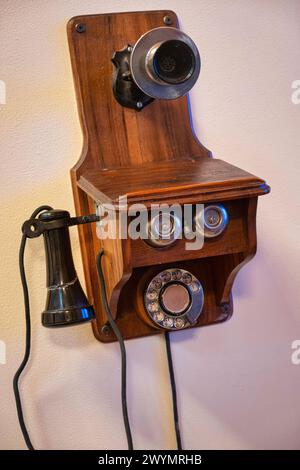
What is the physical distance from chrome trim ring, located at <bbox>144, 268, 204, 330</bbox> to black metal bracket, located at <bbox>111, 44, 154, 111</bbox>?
0.31 meters

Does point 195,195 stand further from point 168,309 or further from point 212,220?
point 168,309

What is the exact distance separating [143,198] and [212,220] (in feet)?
0.43

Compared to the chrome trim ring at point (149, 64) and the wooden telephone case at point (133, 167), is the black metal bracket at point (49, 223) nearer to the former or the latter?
the wooden telephone case at point (133, 167)

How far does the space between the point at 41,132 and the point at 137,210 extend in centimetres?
31

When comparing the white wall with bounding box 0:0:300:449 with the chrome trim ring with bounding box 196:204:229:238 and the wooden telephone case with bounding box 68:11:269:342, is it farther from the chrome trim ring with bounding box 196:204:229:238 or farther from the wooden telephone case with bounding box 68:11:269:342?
the chrome trim ring with bounding box 196:204:229:238

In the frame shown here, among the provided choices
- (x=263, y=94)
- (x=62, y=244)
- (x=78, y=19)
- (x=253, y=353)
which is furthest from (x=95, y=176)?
(x=253, y=353)

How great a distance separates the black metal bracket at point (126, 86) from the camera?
0.93m

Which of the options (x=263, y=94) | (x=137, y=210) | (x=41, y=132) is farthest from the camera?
(x=263, y=94)

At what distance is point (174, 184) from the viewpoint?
0.80m

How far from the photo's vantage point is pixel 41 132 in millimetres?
964

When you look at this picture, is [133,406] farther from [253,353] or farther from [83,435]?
[253,353]

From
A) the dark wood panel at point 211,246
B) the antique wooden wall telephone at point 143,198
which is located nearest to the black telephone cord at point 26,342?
the antique wooden wall telephone at point 143,198

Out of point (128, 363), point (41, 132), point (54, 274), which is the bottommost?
point (128, 363)

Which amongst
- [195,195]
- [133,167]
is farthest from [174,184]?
[133,167]
